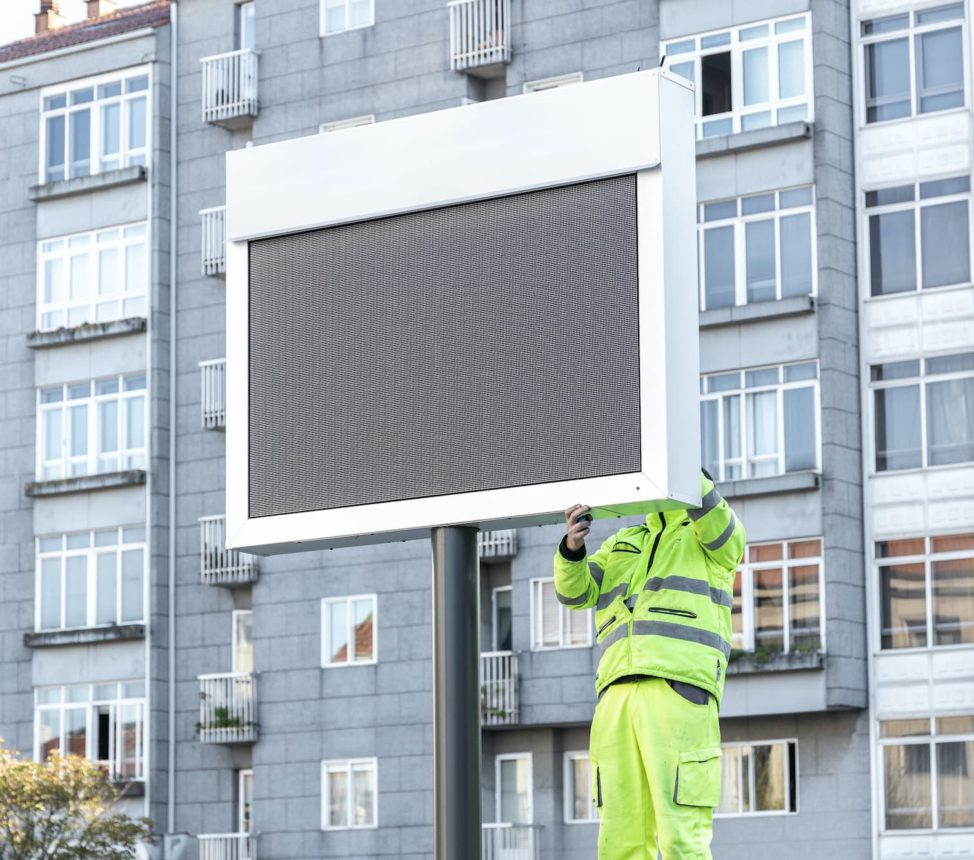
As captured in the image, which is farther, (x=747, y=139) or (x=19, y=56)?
(x=19, y=56)

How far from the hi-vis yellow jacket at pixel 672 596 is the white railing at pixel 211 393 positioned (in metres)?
35.3

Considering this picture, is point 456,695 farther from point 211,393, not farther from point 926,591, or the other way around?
point 211,393

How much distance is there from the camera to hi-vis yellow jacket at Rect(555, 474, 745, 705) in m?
8.65

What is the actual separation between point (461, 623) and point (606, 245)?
1522mm

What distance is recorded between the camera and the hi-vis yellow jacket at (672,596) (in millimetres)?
→ 8648

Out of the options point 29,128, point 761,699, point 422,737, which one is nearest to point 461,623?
point 761,699

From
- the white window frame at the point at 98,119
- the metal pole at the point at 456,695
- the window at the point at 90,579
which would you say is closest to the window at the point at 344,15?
the white window frame at the point at 98,119

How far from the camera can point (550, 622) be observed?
39.7 meters

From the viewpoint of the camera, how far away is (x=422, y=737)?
1602 inches

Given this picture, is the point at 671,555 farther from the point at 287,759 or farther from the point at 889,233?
the point at 287,759

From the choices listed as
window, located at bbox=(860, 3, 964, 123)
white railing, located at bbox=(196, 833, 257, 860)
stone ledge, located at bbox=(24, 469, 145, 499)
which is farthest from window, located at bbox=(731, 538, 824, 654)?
stone ledge, located at bbox=(24, 469, 145, 499)

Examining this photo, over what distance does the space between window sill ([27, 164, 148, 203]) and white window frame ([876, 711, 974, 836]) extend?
18293 mm

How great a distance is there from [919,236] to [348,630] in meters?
12.3

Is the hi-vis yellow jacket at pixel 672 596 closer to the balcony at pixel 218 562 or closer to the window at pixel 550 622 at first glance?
the window at pixel 550 622
